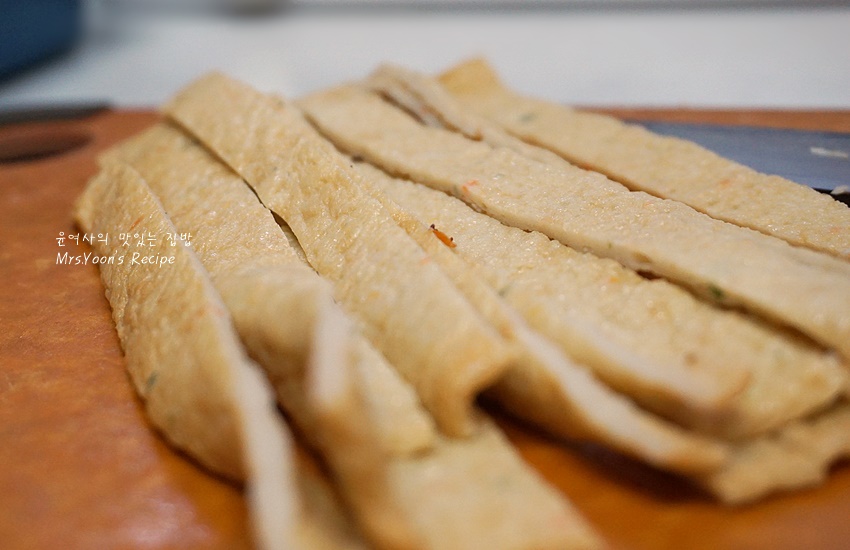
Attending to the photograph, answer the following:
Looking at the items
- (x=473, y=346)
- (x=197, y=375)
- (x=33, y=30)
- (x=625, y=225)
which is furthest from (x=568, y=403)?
(x=33, y=30)

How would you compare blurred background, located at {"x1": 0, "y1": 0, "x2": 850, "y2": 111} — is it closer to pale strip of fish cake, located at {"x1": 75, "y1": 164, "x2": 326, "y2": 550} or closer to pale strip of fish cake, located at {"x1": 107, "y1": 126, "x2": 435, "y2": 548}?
pale strip of fish cake, located at {"x1": 107, "y1": 126, "x2": 435, "y2": 548}

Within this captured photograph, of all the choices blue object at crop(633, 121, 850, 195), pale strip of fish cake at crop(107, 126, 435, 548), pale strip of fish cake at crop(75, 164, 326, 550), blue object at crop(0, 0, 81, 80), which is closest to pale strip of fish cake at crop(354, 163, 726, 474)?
pale strip of fish cake at crop(107, 126, 435, 548)

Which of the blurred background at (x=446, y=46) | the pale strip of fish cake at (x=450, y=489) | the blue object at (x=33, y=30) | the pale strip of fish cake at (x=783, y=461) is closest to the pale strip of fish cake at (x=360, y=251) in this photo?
the pale strip of fish cake at (x=450, y=489)

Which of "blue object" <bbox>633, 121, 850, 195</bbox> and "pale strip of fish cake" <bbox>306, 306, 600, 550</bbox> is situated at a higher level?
"blue object" <bbox>633, 121, 850, 195</bbox>

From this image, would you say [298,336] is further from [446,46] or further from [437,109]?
[446,46]

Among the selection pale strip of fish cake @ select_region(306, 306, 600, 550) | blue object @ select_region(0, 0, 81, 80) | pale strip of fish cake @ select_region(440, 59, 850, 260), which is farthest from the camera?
blue object @ select_region(0, 0, 81, 80)

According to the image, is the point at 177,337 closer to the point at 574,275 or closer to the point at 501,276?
the point at 501,276
